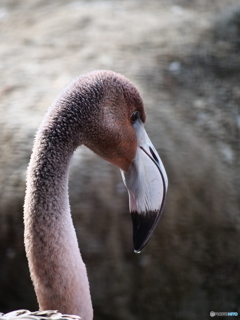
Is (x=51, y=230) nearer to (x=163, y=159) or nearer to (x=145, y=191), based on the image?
(x=145, y=191)

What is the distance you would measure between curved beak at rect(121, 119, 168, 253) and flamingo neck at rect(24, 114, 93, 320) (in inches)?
12.9

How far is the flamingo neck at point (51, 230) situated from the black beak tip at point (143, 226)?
12.6 inches

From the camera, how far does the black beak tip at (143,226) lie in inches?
88.2

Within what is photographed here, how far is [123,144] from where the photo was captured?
7.30ft

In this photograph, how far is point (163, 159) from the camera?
3176 millimetres

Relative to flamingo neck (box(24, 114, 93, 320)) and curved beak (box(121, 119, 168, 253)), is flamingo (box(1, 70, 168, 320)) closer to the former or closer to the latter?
flamingo neck (box(24, 114, 93, 320))

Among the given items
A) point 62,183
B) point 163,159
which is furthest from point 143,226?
point 163,159

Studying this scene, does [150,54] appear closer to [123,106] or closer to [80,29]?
[80,29]

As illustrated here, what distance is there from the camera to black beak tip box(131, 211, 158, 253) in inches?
88.2

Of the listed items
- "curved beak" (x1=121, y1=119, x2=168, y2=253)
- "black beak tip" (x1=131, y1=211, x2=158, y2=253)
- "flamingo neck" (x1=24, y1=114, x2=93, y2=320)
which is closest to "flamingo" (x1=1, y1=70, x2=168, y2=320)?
"flamingo neck" (x1=24, y1=114, x2=93, y2=320)

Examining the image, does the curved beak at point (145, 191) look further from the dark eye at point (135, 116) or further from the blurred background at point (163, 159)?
the blurred background at point (163, 159)

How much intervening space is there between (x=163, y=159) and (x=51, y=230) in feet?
4.28

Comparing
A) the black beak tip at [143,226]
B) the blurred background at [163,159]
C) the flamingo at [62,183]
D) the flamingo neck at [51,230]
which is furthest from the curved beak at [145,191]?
the blurred background at [163,159]

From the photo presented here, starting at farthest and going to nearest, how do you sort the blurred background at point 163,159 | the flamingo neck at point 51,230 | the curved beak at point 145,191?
the blurred background at point 163,159, the curved beak at point 145,191, the flamingo neck at point 51,230
